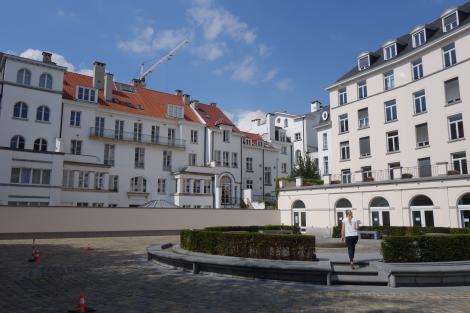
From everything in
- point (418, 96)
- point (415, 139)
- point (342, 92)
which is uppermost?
point (342, 92)

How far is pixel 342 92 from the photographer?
4288 cm

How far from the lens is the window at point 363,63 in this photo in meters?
40.6

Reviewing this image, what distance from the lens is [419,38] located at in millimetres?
35344

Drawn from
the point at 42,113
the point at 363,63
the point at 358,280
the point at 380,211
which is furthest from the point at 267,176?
the point at 358,280

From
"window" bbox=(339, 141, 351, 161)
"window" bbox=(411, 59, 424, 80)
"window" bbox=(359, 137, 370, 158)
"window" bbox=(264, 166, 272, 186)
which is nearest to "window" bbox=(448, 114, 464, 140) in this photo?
"window" bbox=(411, 59, 424, 80)

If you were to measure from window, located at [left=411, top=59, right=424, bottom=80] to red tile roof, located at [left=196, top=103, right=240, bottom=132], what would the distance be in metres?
25.6

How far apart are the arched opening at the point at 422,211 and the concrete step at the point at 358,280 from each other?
854 inches

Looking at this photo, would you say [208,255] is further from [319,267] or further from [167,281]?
[319,267]

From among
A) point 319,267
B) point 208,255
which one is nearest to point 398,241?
point 319,267

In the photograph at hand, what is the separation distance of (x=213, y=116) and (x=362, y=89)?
75.0 feet

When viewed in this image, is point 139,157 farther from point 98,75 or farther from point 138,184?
point 98,75

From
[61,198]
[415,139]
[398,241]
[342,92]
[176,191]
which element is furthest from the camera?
[176,191]

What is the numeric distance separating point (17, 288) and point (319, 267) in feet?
27.0

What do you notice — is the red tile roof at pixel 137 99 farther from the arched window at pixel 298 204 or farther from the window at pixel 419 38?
the window at pixel 419 38
